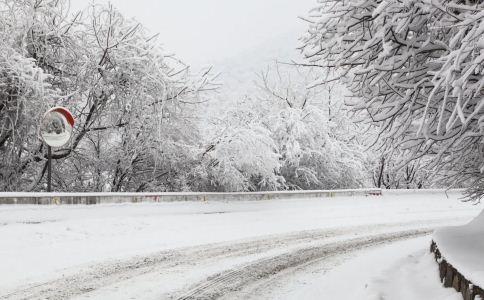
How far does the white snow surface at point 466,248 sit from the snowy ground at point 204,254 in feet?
1.37

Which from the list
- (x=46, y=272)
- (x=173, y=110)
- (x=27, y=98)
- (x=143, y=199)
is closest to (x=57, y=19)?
(x=27, y=98)

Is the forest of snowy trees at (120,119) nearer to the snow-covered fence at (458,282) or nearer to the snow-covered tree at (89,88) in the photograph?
the snow-covered tree at (89,88)

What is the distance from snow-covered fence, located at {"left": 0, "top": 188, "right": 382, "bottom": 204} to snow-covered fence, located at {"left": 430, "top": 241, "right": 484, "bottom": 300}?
8.70 metres

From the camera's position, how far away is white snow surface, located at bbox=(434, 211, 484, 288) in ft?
18.5

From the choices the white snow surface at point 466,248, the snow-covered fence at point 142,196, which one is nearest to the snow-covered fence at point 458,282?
the white snow surface at point 466,248

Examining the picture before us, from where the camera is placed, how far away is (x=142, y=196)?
15.2m

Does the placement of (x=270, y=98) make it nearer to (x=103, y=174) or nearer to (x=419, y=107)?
(x=103, y=174)

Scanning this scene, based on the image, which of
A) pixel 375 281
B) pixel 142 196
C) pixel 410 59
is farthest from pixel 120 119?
pixel 410 59

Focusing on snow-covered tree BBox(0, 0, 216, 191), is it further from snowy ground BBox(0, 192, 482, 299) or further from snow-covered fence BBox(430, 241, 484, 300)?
snow-covered fence BBox(430, 241, 484, 300)

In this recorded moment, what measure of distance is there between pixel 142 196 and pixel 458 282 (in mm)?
10515

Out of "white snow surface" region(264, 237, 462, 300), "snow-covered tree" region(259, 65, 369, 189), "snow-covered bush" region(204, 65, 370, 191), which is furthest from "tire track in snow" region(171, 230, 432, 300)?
"snow-covered tree" region(259, 65, 369, 189)

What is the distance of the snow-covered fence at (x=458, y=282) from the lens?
201 inches

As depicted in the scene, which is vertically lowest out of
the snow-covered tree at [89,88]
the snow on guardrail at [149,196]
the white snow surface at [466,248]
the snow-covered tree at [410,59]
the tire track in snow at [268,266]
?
the tire track in snow at [268,266]

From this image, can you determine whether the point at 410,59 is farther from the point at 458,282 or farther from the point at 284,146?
the point at 284,146
